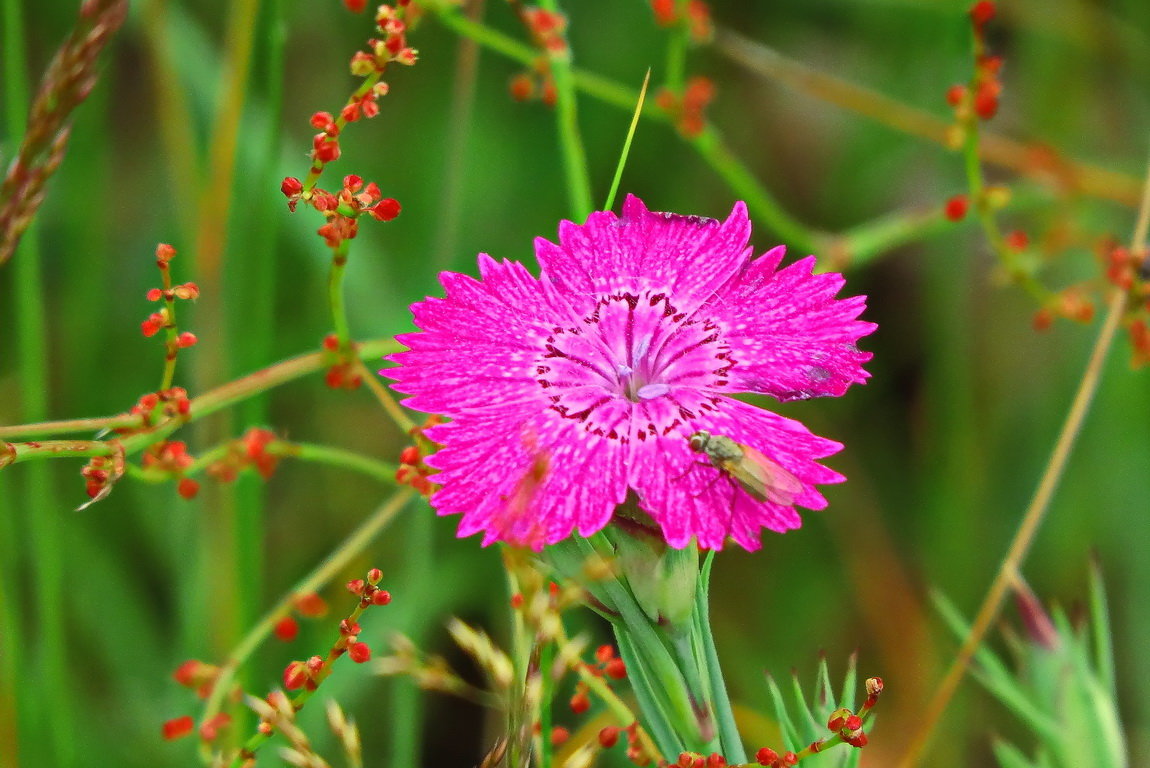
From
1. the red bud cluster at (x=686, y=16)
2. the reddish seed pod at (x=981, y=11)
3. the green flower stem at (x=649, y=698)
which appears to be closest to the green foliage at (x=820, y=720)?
the green flower stem at (x=649, y=698)

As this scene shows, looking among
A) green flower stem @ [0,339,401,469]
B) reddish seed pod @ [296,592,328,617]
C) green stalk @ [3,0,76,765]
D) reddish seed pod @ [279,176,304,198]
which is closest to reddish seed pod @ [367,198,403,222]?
reddish seed pod @ [279,176,304,198]

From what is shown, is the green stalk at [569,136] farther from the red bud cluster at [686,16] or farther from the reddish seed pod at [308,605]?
the reddish seed pod at [308,605]

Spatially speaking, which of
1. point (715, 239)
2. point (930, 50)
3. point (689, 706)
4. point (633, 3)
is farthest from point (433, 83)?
point (689, 706)

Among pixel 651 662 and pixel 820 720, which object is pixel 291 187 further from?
pixel 820 720

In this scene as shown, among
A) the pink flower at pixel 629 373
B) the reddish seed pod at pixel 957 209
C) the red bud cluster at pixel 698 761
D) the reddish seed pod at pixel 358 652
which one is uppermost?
the reddish seed pod at pixel 957 209

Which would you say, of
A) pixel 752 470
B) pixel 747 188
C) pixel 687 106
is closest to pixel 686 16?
pixel 687 106

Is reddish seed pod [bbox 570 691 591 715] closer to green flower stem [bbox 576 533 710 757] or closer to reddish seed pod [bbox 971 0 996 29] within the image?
green flower stem [bbox 576 533 710 757]

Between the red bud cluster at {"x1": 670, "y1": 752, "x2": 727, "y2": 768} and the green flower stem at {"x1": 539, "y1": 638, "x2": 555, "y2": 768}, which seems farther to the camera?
the green flower stem at {"x1": 539, "y1": 638, "x2": 555, "y2": 768}
